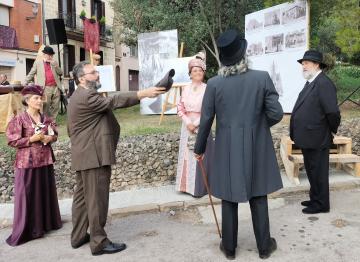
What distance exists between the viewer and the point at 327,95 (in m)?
4.59

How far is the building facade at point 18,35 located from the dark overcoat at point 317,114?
19312mm

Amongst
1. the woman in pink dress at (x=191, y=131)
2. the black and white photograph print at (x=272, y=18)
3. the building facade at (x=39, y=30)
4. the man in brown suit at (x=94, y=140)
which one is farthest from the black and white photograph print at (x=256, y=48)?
the building facade at (x=39, y=30)

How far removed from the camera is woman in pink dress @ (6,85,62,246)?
439cm

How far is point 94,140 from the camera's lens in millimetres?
3809

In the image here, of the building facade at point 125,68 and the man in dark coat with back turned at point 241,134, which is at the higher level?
the building facade at point 125,68

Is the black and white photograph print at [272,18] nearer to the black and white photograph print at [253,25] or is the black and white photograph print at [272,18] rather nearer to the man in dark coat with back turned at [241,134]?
the black and white photograph print at [253,25]

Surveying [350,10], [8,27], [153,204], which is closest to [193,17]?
[350,10]

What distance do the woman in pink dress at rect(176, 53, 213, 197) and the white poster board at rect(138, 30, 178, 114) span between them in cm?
410

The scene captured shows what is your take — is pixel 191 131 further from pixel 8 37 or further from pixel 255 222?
pixel 8 37

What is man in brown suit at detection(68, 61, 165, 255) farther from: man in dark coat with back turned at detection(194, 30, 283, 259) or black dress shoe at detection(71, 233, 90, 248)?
man in dark coat with back turned at detection(194, 30, 283, 259)

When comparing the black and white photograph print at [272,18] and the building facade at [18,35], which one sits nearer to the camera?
the black and white photograph print at [272,18]

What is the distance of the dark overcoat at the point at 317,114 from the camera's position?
4.59 m

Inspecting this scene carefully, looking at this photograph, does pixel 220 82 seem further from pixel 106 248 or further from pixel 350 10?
pixel 350 10

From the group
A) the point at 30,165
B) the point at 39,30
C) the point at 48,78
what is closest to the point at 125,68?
the point at 39,30
